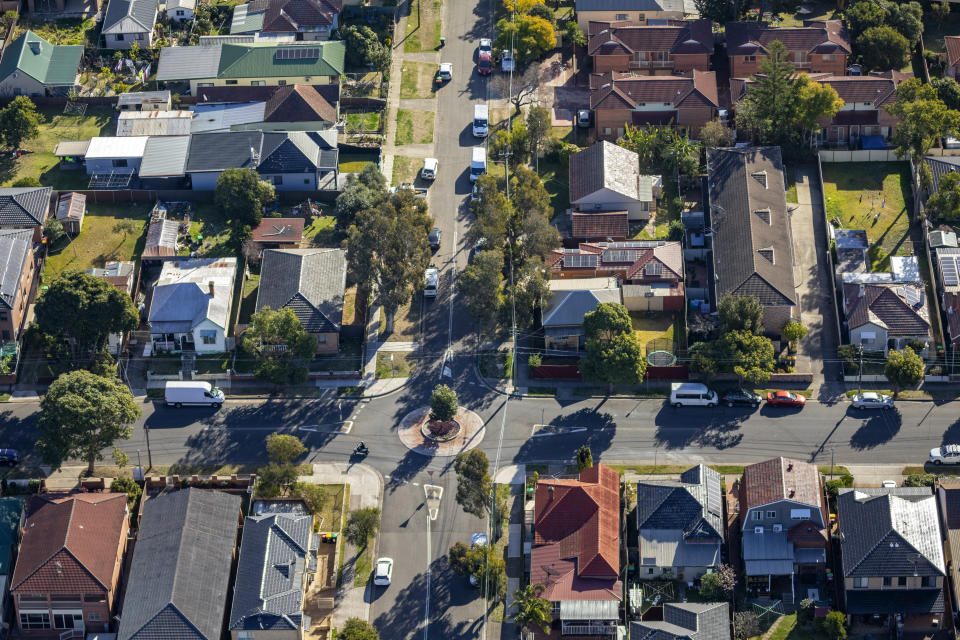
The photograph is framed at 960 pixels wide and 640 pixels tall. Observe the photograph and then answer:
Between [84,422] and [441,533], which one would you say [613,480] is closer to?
[441,533]

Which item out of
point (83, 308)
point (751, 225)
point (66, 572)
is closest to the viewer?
point (66, 572)

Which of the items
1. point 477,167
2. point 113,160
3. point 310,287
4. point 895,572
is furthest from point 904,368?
point 113,160

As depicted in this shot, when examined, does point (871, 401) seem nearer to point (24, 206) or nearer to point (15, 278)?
point (15, 278)

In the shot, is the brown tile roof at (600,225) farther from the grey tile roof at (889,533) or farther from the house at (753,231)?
the grey tile roof at (889,533)

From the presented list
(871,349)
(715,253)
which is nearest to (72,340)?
(715,253)

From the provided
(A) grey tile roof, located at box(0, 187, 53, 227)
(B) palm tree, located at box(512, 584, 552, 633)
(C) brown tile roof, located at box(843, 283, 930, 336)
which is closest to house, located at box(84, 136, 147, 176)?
(A) grey tile roof, located at box(0, 187, 53, 227)

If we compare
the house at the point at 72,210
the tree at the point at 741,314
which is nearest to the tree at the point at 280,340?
the house at the point at 72,210

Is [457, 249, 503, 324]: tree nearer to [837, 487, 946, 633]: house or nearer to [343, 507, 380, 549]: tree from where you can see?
[343, 507, 380, 549]: tree
